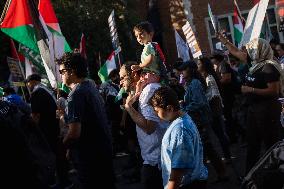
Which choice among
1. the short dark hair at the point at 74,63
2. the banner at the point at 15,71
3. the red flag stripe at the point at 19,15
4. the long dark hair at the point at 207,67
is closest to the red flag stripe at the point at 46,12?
the red flag stripe at the point at 19,15

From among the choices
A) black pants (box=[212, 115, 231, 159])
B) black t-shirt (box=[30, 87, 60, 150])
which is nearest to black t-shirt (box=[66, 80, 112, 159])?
black t-shirt (box=[30, 87, 60, 150])

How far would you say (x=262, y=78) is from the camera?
5.38 m

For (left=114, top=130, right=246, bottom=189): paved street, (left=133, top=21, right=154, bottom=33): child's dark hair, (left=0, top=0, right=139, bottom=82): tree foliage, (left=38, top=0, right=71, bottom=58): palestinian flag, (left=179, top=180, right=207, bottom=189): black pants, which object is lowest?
(left=114, top=130, right=246, bottom=189): paved street

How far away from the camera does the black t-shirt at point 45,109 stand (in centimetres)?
726

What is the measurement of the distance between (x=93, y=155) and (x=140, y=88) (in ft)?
2.37

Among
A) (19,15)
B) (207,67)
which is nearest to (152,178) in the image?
(207,67)

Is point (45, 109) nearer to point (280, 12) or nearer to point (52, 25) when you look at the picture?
point (52, 25)

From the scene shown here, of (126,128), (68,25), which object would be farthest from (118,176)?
(68,25)

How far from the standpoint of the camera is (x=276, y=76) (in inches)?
210

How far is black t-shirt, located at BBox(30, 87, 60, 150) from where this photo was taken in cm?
726

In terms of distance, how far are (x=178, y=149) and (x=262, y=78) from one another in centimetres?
225

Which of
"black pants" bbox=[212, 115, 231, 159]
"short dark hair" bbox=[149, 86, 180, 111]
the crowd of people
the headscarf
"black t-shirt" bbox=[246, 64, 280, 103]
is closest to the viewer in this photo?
the crowd of people

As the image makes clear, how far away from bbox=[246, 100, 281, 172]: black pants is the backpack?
82.8 inches

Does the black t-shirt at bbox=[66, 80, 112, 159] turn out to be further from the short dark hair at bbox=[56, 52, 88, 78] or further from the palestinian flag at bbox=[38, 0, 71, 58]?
the palestinian flag at bbox=[38, 0, 71, 58]
